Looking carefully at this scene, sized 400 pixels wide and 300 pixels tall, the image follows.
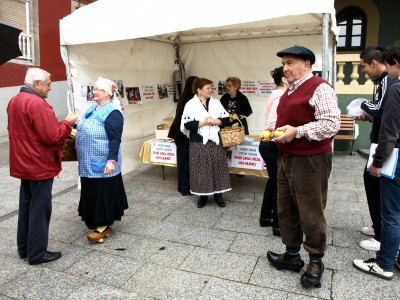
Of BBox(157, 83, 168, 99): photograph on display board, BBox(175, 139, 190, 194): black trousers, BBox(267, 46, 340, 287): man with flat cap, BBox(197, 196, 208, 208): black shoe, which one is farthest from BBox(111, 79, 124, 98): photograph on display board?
BBox(267, 46, 340, 287): man with flat cap

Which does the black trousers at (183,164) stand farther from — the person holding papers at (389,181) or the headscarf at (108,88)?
the person holding papers at (389,181)

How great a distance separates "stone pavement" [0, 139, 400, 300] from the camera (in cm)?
269

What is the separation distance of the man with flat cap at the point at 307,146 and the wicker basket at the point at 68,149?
206 cm

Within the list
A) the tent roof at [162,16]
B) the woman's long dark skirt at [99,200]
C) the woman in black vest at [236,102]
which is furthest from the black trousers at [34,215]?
the woman in black vest at [236,102]

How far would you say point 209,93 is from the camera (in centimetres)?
437

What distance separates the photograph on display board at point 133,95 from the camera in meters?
5.89

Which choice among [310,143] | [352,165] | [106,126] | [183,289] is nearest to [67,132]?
[106,126]

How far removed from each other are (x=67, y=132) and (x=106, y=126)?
348mm

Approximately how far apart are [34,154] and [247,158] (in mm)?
2861

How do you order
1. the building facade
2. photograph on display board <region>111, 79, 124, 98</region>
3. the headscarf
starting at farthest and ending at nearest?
1. the building facade
2. photograph on display board <region>111, 79, 124, 98</region>
3. the headscarf

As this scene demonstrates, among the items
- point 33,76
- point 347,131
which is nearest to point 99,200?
point 33,76

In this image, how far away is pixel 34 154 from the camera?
294cm

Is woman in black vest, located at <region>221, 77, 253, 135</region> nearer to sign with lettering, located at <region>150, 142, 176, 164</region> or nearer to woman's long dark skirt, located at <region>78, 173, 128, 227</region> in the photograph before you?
sign with lettering, located at <region>150, 142, 176, 164</region>

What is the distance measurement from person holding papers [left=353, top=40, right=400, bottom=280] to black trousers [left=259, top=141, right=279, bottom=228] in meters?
0.97
